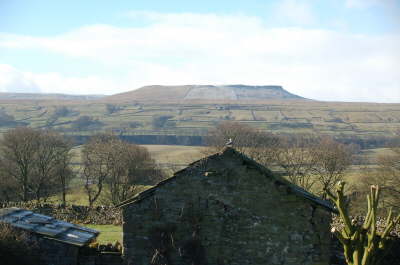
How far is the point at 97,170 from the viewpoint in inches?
1714

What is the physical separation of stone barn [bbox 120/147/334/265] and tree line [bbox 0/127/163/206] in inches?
1081

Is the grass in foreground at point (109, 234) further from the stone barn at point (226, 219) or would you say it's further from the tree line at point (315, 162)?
the tree line at point (315, 162)

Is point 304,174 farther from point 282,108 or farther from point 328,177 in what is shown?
point 282,108

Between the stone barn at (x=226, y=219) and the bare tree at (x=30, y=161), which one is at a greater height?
the stone barn at (x=226, y=219)

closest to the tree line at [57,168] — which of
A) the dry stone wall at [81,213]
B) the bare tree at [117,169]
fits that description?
the bare tree at [117,169]

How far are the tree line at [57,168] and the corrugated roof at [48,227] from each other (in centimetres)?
2335

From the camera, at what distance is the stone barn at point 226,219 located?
13.2 m

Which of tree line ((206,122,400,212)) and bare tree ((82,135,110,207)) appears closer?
tree line ((206,122,400,212))

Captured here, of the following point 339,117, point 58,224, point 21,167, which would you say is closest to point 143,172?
point 21,167

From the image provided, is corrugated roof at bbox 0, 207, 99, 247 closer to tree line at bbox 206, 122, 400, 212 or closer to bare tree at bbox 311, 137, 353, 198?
tree line at bbox 206, 122, 400, 212

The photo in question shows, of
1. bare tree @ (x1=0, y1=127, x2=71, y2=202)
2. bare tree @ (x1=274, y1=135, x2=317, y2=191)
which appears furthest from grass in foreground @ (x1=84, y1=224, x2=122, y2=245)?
bare tree @ (x1=274, y1=135, x2=317, y2=191)

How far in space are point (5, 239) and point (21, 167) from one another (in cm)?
2933

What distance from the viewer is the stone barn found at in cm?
1319

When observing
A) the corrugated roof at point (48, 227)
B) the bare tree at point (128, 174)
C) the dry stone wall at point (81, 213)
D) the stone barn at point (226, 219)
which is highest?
the stone barn at point (226, 219)
